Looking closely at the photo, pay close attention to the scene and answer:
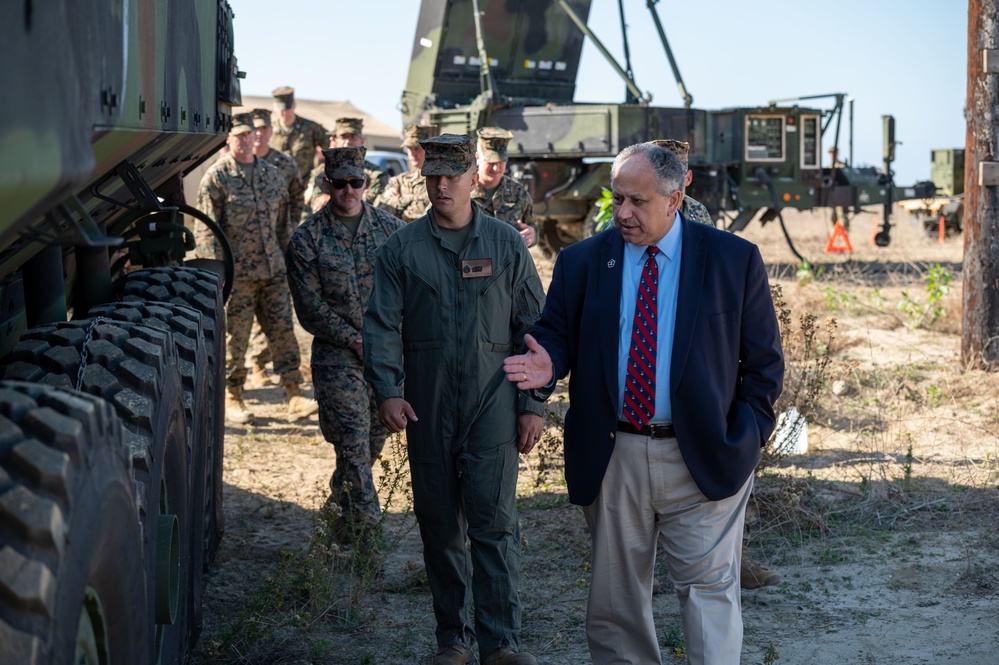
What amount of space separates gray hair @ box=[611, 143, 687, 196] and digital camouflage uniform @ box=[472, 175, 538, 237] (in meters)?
4.13

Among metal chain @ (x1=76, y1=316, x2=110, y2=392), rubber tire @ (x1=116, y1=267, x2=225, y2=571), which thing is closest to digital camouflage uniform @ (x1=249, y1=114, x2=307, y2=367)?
rubber tire @ (x1=116, y1=267, x2=225, y2=571)

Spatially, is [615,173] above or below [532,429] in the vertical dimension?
above

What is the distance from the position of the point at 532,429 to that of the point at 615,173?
116 cm

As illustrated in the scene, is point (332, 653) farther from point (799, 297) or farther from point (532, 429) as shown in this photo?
point (799, 297)

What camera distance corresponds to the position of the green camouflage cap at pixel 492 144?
315 inches

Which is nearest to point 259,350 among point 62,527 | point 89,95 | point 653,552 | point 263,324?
point 263,324

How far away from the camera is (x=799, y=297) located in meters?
13.3

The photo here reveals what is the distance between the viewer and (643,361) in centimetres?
390

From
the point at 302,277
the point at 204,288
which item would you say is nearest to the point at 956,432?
the point at 302,277

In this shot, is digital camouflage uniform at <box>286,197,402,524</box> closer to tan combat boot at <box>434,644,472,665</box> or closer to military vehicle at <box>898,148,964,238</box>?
tan combat boot at <box>434,644,472,665</box>

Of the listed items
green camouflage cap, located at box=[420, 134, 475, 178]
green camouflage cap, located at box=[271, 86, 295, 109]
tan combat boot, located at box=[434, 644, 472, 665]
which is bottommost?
tan combat boot, located at box=[434, 644, 472, 665]

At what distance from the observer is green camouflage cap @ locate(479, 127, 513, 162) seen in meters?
8.01

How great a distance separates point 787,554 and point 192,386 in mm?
3003

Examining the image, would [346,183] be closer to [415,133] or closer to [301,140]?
[415,133]
